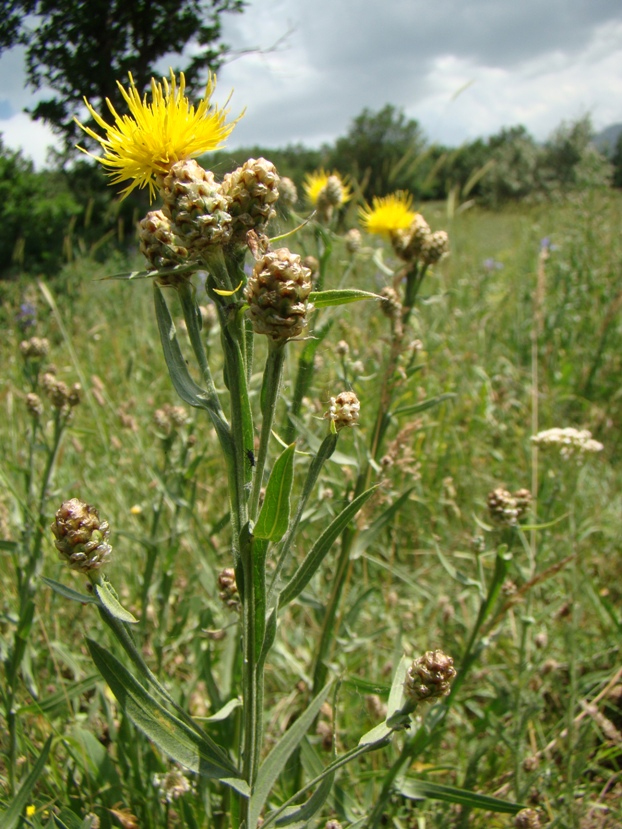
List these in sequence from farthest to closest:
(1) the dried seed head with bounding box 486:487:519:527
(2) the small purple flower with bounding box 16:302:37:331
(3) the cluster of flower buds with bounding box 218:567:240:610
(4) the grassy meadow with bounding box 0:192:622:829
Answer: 1. (2) the small purple flower with bounding box 16:302:37:331
2. (1) the dried seed head with bounding box 486:487:519:527
3. (4) the grassy meadow with bounding box 0:192:622:829
4. (3) the cluster of flower buds with bounding box 218:567:240:610

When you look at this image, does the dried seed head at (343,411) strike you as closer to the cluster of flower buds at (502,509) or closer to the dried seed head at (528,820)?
the cluster of flower buds at (502,509)

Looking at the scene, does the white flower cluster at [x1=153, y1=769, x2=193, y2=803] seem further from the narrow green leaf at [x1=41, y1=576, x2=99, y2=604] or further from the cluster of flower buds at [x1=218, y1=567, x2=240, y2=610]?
the narrow green leaf at [x1=41, y1=576, x2=99, y2=604]

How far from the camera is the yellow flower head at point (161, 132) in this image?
0.96m

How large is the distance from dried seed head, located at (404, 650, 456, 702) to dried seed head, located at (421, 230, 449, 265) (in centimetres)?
109

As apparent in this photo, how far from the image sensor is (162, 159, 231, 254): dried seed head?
2.59 ft

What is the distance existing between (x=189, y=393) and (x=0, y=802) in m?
0.89

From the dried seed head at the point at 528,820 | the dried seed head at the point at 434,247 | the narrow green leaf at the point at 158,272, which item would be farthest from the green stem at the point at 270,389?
the dried seed head at the point at 528,820

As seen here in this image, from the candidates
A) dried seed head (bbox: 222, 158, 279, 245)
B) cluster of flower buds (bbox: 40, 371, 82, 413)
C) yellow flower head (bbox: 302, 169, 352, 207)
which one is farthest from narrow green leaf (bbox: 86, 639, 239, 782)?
yellow flower head (bbox: 302, 169, 352, 207)

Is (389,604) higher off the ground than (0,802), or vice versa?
(0,802)

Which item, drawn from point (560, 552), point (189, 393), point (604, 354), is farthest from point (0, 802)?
point (604, 354)

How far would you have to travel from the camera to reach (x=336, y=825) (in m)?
1.16

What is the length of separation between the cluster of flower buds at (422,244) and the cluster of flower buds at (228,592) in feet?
3.32

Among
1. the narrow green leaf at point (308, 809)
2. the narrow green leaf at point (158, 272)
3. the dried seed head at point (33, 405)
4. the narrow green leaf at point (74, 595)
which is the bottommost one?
the narrow green leaf at point (308, 809)

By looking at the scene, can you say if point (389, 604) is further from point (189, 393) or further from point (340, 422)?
point (189, 393)
